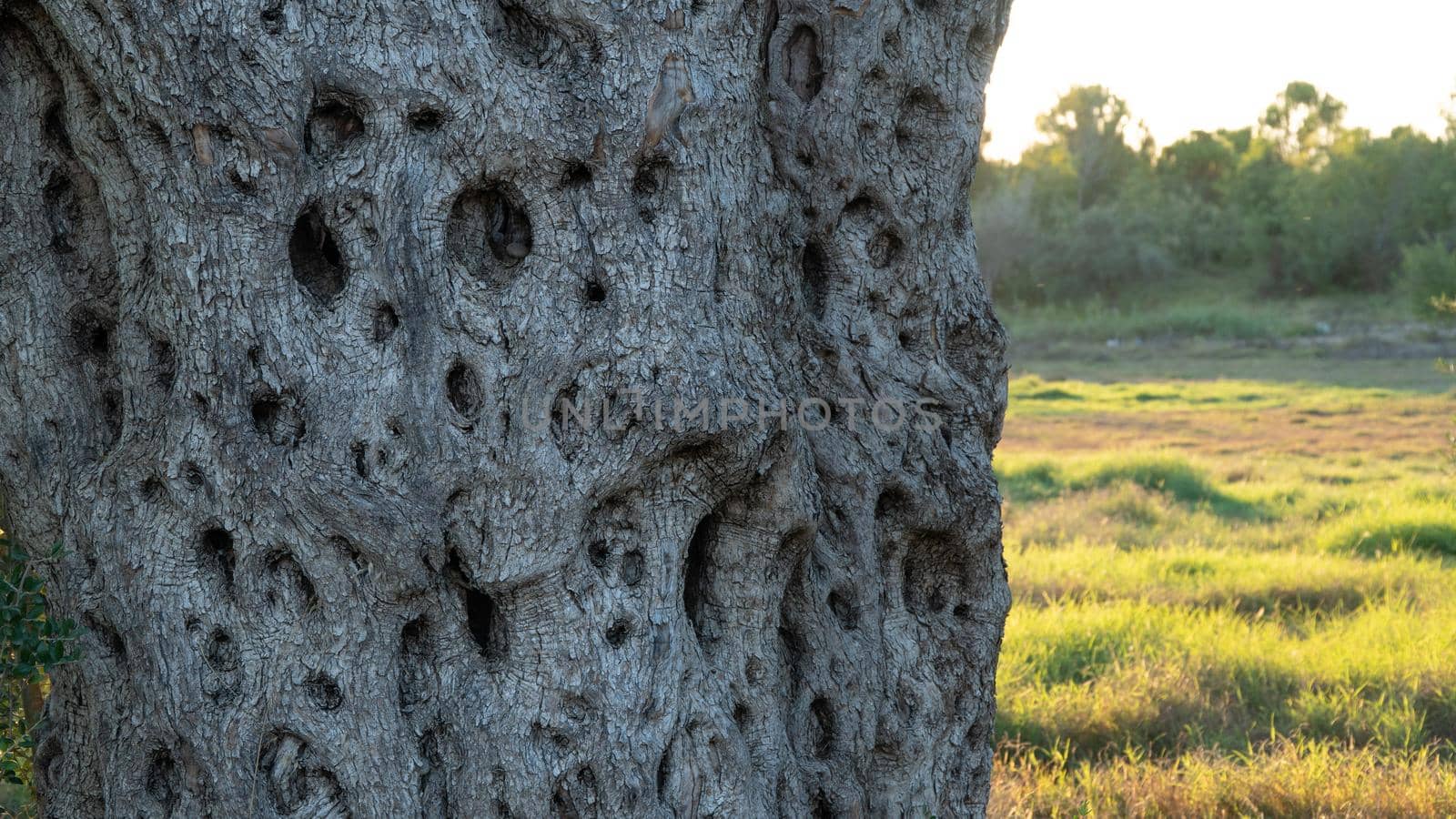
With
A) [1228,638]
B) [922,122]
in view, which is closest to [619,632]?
[922,122]

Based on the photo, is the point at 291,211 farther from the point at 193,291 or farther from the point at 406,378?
the point at 406,378

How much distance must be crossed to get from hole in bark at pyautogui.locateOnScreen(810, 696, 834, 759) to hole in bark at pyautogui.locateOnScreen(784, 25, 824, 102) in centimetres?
158

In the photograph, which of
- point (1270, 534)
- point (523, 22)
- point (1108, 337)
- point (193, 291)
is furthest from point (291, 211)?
point (1108, 337)

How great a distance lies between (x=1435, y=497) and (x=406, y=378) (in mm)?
8748

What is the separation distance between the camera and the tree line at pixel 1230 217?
42125 millimetres

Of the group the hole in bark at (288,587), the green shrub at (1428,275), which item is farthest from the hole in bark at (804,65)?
the green shrub at (1428,275)

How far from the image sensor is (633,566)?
109 inches

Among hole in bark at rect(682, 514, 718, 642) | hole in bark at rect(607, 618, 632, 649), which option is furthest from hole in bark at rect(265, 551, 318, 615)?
hole in bark at rect(682, 514, 718, 642)

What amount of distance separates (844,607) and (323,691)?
133 centimetres

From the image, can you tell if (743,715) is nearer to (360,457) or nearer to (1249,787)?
(360,457)

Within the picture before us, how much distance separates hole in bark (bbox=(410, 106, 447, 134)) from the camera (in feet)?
8.50

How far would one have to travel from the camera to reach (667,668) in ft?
8.95

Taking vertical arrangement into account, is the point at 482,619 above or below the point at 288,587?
below

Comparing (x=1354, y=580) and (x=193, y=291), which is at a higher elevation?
(x=193, y=291)
